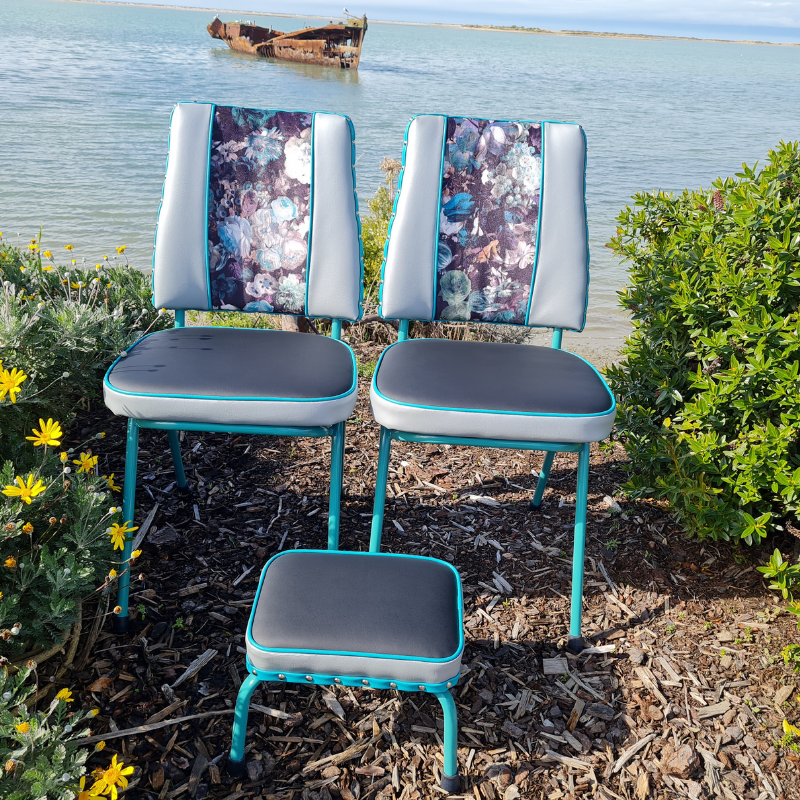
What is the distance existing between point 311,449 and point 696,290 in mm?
1534

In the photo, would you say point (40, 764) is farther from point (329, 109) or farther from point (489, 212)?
point (329, 109)

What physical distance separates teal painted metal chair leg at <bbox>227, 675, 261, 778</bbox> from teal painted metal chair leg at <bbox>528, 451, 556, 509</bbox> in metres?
1.31

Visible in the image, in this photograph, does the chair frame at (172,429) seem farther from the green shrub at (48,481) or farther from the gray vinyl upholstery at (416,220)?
the gray vinyl upholstery at (416,220)

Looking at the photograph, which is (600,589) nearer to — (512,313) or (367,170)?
(512,313)

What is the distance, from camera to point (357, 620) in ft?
4.75

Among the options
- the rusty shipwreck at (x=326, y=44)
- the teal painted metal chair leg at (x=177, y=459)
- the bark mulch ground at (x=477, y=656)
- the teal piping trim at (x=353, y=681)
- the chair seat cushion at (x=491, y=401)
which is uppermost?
the rusty shipwreck at (x=326, y=44)

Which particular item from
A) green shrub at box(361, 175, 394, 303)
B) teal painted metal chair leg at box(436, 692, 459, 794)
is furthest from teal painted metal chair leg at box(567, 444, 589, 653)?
green shrub at box(361, 175, 394, 303)

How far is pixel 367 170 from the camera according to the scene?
1048 cm

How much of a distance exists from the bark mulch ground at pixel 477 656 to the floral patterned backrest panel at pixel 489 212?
2.61 feet

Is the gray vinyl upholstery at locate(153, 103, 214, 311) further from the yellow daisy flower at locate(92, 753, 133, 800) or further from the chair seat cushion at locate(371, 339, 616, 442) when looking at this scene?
the yellow daisy flower at locate(92, 753, 133, 800)

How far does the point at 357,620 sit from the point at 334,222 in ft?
4.41

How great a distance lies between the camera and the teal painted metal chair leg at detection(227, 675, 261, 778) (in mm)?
1507

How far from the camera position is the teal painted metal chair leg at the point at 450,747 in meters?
1.50

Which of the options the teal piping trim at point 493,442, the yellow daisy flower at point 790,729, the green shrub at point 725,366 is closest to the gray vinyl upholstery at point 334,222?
the teal piping trim at point 493,442
